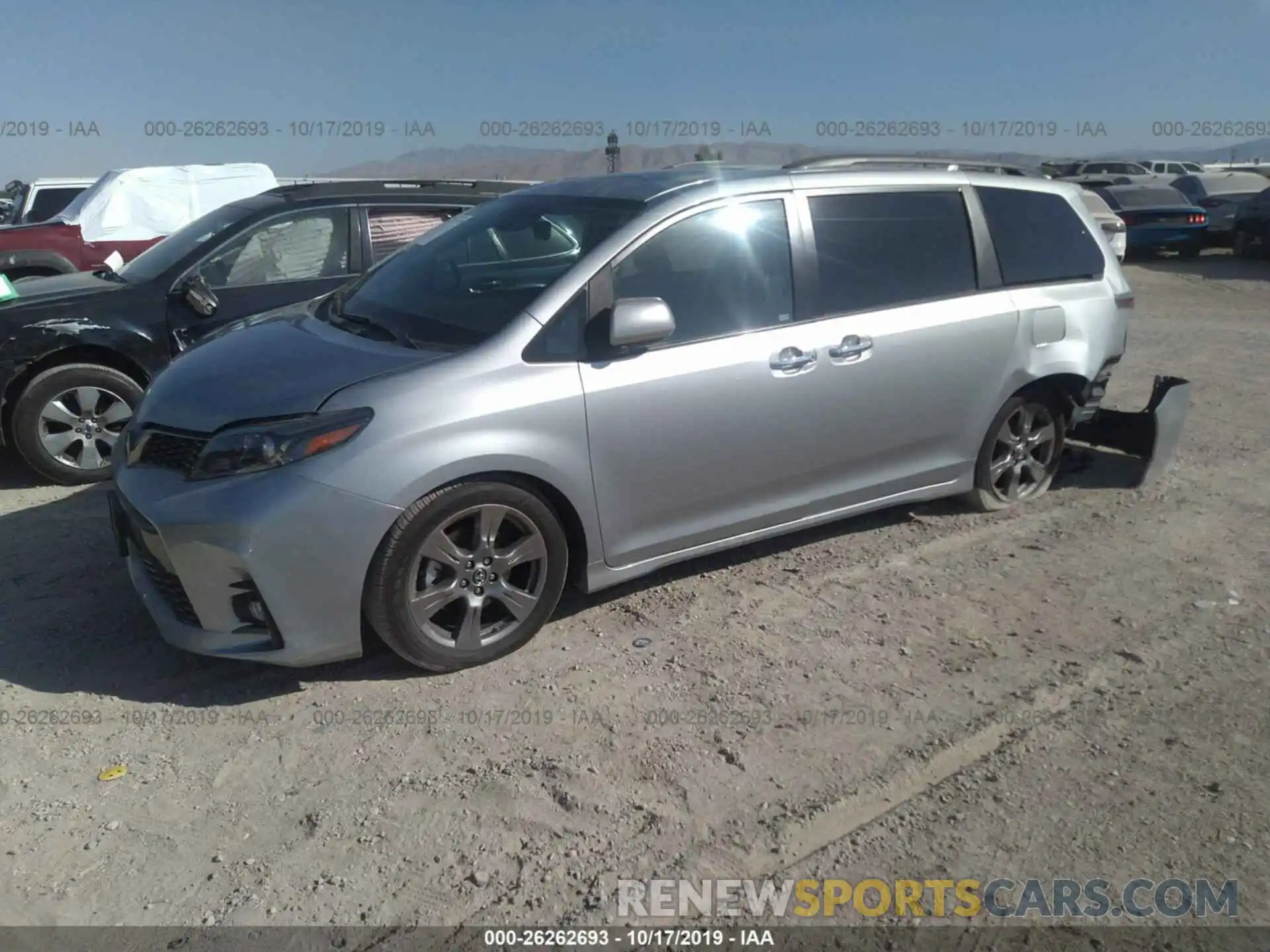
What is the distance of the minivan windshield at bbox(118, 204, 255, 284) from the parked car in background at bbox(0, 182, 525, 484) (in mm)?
12

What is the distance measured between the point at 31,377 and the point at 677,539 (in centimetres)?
414

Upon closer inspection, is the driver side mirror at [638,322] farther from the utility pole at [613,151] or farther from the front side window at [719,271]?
the utility pole at [613,151]

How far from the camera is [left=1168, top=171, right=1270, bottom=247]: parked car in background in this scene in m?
20.3

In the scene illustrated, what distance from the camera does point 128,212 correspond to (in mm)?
11289

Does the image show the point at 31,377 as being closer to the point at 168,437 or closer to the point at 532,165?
the point at 168,437

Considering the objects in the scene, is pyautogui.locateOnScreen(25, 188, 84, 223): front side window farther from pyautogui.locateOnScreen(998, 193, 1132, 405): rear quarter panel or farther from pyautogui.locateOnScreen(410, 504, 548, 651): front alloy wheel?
pyautogui.locateOnScreen(998, 193, 1132, 405): rear quarter panel

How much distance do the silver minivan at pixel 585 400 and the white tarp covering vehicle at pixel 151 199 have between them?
7661mm

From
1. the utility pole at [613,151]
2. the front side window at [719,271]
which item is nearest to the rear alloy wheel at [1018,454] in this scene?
the front side window at [719,271]

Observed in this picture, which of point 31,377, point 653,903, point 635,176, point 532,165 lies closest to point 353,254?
point 31,377

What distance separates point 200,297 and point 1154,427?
18.2ft

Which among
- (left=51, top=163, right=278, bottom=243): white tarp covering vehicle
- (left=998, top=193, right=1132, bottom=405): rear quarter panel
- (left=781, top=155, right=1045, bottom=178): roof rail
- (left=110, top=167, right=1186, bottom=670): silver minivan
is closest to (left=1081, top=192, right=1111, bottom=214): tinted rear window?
(left=998, top=193, right=1132, bottom=405): rear quarter panel

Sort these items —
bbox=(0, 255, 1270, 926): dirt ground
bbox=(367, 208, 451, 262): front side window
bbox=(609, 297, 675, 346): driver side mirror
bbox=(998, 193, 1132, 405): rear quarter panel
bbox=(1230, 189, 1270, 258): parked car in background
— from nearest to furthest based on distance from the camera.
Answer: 1. bbox=(0, 255, 1270, 926): dirt ground
2. bbox=(609, 297, 675, 346): driver side mirror
3. bbox=(998, 193, 1132, 405): rear quarter panel
4. bbox=(367, 208, 451, 262): front side window
5. bbox=(1230, 189, 1270, 258): parked car in background

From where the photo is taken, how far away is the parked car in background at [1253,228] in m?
18.4

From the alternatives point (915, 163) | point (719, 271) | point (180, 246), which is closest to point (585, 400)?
point (719, 271)
